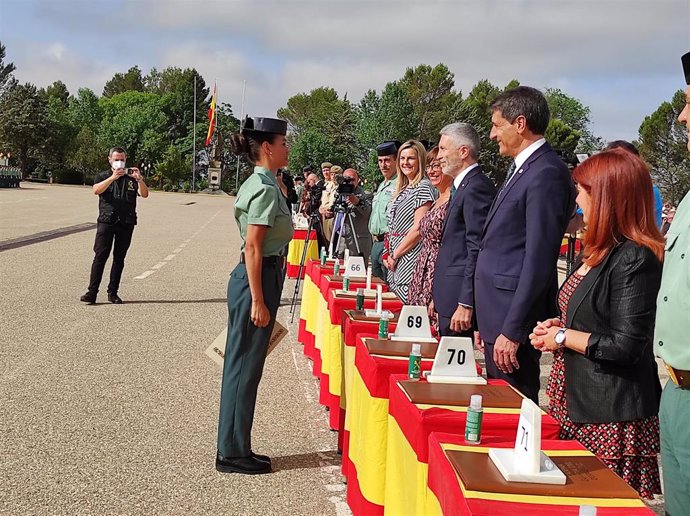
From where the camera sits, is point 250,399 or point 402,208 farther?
point 402,208

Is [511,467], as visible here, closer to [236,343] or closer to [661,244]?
[661,244]

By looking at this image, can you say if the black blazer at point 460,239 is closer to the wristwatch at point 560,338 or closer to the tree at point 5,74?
the wristwatch at point 560,338

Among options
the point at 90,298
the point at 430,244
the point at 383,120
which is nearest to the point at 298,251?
the point at 90,298

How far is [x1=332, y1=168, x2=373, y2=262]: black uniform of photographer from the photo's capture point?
10.5 metres

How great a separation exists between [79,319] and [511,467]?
26.3ft

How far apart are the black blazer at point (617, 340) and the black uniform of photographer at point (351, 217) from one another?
7030 mm

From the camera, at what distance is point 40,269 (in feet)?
45.7

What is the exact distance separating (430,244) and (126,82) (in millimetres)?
149827

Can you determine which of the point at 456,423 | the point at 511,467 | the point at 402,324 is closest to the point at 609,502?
the point at 511,467

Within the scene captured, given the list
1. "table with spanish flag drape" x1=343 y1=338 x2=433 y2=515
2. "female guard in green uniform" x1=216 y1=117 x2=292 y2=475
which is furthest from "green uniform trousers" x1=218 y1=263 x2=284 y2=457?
"table with spanish flag drape" x1=343 y1=338 x2=433 y2=515

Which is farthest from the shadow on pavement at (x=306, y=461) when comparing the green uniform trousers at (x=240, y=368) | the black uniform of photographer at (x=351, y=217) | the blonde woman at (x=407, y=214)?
the black uniform of photographer at (x=351, y=217)

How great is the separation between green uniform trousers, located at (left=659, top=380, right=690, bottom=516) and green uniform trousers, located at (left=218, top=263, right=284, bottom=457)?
8.32 ft

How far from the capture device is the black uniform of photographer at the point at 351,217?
1052cm

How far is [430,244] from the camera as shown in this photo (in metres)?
5.59
